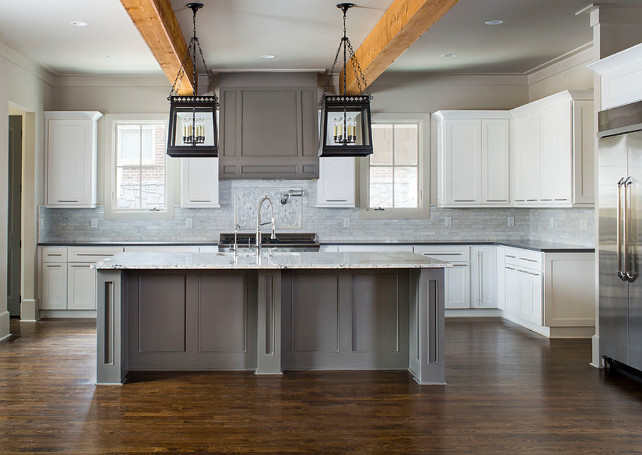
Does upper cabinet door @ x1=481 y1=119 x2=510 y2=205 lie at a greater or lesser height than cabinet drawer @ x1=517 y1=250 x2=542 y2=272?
greater

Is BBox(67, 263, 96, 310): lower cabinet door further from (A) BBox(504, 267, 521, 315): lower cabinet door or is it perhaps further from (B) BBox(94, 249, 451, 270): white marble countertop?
(A) BBox(504, 267, 521, 315): lower cabinet door

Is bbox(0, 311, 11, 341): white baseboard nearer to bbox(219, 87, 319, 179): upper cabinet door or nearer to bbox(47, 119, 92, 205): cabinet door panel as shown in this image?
bbox(47, 119, 92, 205): cabinet door panel

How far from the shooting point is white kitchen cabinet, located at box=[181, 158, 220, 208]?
Result: 7.10m

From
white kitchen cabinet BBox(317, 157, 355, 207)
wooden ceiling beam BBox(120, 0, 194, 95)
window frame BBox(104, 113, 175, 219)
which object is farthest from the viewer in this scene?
window frame BBox(104, 113, 175, 219)

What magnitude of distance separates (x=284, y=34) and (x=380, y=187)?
2473mm

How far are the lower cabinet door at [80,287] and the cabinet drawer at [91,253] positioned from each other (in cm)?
7

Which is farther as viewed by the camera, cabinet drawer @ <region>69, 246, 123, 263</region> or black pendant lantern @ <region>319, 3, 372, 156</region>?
cabinet drawer @ <region>69, 246, 123, 263</region>

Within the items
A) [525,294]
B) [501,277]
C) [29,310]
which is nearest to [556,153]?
[525,294]

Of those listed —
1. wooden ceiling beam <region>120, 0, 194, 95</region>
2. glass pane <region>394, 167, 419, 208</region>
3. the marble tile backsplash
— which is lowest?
the marble tile backsplash

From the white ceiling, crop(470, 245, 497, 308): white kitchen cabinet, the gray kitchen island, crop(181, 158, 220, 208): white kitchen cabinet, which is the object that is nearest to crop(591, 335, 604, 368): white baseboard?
the gray kitchen island

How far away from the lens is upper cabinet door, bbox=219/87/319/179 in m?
6.67

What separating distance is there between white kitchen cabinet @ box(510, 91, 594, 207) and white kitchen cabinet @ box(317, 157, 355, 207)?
1896 millimetres

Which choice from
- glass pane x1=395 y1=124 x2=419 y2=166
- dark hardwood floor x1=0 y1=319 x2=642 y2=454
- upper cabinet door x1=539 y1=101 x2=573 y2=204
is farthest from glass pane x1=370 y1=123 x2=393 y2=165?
dark hardwood floor x1=0 y1=319 x2=642 y2=454

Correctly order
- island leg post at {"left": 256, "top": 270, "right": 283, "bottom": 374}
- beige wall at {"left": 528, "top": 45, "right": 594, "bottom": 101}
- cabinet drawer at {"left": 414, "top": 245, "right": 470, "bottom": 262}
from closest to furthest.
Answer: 1. island leg post at {"left": 256, "top": 270, "right": 283, "bottom": 374}
2. beige wall at {"left": 528, "top": 45, "right": 594, "bottom": 101}
3. cabinet drawer at {"left": 414, "top": 245, "right": 470, "bottom": 262}
